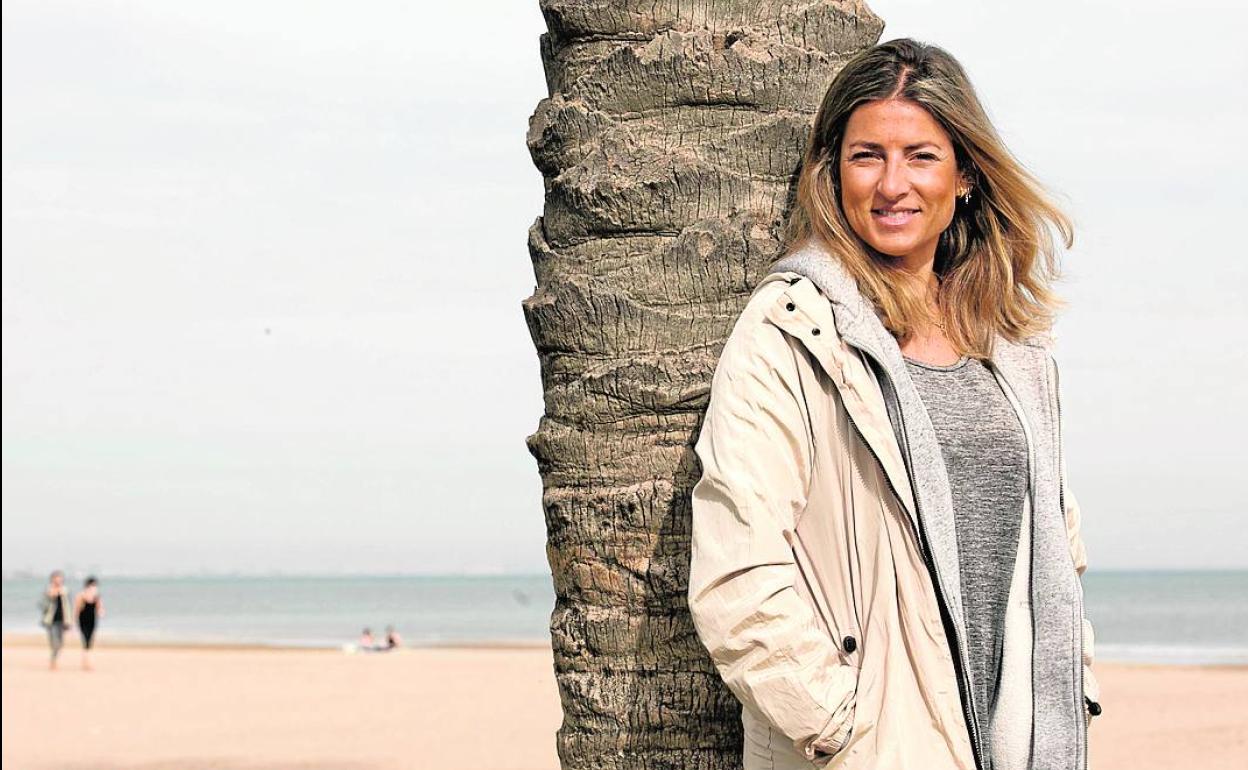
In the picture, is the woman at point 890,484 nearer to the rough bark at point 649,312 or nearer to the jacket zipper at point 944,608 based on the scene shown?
the jacket zipper at point 944,608

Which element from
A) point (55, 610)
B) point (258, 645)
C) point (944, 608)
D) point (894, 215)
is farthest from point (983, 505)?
point (258, 645)

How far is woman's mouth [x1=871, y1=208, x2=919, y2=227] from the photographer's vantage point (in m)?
3.28

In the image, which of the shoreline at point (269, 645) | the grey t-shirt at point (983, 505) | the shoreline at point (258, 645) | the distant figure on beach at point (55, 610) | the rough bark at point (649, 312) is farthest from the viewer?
the shoreline at point (258, 645)

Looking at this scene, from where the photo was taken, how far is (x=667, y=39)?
349 centimetres

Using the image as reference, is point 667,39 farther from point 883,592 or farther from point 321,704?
point 321,704

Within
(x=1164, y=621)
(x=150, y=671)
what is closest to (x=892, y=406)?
(x=150, y=671)

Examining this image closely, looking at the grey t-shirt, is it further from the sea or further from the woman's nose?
the sea

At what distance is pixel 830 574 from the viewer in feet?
9.83

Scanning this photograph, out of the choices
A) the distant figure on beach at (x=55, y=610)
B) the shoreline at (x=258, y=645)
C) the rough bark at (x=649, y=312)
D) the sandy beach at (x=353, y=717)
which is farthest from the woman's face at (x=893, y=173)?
the shoreline at (x=258, y=645)

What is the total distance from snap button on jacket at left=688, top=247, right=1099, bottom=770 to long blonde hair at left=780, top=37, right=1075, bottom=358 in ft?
0.76

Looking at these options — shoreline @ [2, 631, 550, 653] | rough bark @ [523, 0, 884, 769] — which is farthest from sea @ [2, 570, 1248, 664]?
rough bark @ [523, 0, 884, 769]

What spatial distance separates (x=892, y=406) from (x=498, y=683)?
19198 millimetres

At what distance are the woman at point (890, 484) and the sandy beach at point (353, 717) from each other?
33.3 feet

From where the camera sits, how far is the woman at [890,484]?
2.88 meters
